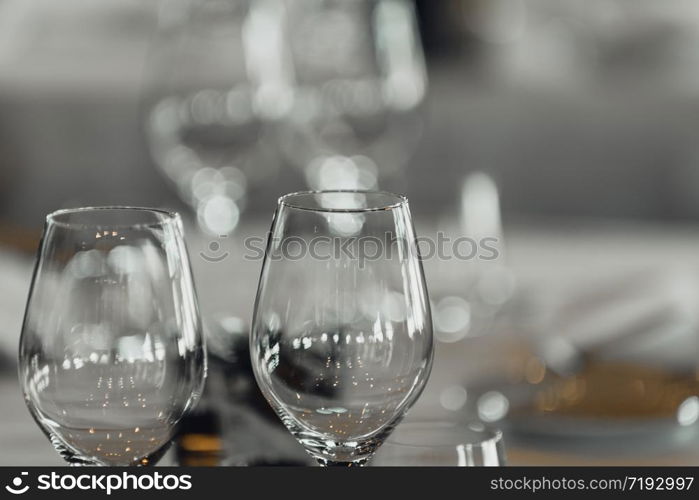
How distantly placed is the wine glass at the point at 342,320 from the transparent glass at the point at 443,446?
0.05 m

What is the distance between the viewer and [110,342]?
0.49 metres

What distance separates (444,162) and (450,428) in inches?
69.3

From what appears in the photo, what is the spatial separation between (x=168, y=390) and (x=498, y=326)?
1.82 ft

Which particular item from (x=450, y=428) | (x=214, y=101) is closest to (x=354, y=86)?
(x=214, y=101)

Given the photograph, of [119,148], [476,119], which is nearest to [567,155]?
[476,119]

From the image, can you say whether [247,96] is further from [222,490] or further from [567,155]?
[567,155]

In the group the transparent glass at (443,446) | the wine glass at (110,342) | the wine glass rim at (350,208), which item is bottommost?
the transparent glass at (443,446)

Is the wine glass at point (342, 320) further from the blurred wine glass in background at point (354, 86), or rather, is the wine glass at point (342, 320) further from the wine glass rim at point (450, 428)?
the blurred wine glass in background at point (354, 86)

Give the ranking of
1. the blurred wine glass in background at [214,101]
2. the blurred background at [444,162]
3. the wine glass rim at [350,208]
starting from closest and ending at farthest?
the wine glass rim at [350,208] < the blurred background at [444,162] < the blurred wine glass in background at [214,101]

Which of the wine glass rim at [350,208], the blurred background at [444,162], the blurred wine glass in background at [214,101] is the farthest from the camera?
the blurred wine glass in background at [214,101]

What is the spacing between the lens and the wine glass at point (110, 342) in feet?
1.61

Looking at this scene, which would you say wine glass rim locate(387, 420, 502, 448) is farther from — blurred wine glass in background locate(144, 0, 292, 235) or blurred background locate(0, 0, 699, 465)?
blurred wine glass in background locate(144, 0, 292, 235)

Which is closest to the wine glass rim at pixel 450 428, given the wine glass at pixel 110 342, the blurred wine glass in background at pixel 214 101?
the wine glass at pixel 110 342

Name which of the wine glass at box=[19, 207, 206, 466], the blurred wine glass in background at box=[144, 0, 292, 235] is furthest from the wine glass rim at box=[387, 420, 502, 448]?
the blurred wine glass in background at box=[144, 0, 292, 235]
